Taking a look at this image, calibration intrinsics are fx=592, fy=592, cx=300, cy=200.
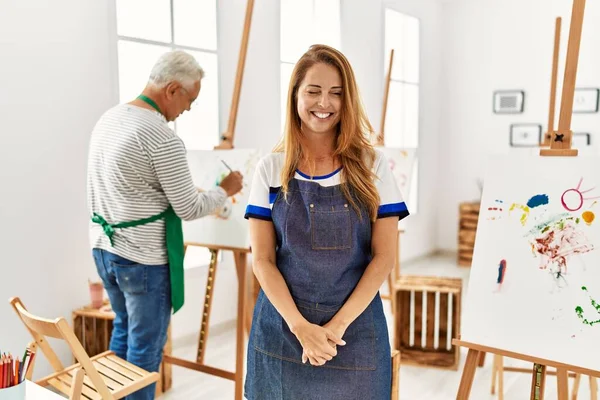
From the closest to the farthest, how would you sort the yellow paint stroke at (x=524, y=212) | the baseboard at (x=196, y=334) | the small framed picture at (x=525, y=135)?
the yellow paint stroke at (x=524, y=212) → the baseboard at (x=196, y=334) → the small framed picture at (x=525, y=135)

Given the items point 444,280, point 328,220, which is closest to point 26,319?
point 328,220

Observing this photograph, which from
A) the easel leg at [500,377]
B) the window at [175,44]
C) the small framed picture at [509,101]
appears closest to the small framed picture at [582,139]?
the small framed picture at [509,101]

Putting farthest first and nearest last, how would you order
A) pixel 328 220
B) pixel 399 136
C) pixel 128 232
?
pixel 399 136 → pixel 128 232 → pixel 328 220

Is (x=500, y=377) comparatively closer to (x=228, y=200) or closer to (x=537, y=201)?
(x=537, y=201)

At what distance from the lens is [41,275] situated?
9.75ft

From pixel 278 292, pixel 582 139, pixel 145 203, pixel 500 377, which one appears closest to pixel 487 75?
pixel 582 139

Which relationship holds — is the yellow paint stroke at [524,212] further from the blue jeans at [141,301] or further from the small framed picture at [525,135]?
the small framed picture at [525,135]

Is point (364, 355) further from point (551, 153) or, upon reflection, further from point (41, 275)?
point (41, 275)

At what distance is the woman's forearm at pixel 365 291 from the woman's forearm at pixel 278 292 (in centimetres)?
11

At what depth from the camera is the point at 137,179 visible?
86.9 inches

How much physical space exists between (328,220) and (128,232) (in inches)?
37.2

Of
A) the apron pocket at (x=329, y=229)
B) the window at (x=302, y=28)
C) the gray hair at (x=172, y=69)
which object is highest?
the window at (x=302, y=28)

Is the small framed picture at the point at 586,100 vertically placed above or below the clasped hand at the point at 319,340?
above

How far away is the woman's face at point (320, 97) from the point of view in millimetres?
1664
